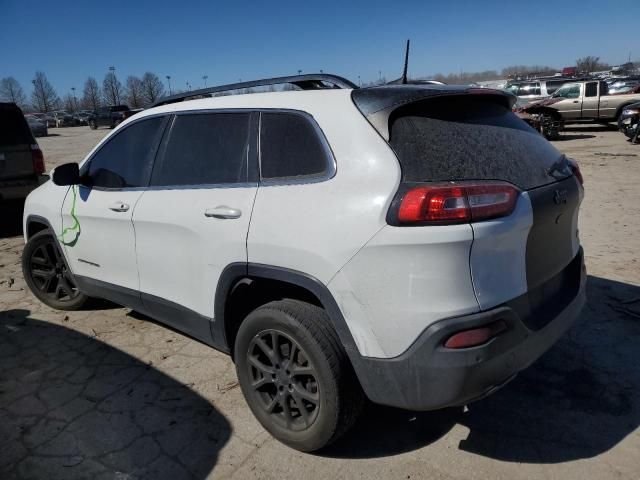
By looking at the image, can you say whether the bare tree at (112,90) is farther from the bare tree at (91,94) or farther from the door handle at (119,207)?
the door handle at (119,207)

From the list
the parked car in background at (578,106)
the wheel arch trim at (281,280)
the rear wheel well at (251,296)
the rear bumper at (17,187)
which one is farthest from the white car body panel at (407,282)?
the parked car in background at (578,106)

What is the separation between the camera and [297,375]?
247cm

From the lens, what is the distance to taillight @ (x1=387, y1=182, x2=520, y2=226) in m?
1.96

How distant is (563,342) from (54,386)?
138 inches

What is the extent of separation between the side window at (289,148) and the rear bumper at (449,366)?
2.96 feet

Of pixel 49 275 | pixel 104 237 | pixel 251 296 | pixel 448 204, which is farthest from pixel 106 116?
pixel 448 204

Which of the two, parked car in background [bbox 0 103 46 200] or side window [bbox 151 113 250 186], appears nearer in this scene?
side window [bbox 151 113 250 186]

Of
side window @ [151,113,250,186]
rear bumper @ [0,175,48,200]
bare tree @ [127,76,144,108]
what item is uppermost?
bare tree @ [127,76,144,108]

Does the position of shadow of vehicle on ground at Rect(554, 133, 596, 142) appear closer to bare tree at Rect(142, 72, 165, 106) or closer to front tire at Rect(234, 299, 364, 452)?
front tire at Rect(234, 299, 364, 452)

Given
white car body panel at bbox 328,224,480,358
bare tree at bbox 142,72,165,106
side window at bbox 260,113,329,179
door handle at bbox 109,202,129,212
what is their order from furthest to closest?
bare tree at bbox 142,72,165,106 < door handle at bbox 109,202,129,212 < side window at bbox 260,113,329,179 < white car body panel at bbox 328,224,480,358

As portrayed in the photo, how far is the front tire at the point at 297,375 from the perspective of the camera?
2287 mm

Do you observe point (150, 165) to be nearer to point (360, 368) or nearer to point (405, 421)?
point (360, 368)

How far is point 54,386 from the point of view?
328 centimetres

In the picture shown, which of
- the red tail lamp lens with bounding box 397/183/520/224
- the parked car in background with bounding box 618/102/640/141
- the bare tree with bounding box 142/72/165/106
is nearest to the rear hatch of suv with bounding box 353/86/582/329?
the red tail lamp lens with bounding box 397/183/520/224
